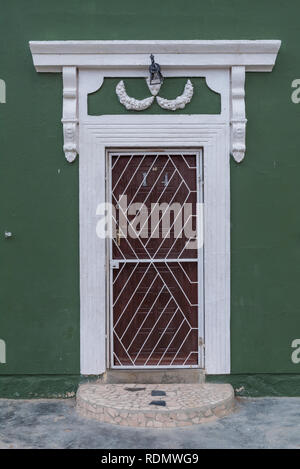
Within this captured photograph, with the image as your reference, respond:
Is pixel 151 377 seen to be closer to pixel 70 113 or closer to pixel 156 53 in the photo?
pixel 70 113

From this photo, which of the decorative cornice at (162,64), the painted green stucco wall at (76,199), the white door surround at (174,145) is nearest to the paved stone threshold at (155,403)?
the white door surround at (174,145)

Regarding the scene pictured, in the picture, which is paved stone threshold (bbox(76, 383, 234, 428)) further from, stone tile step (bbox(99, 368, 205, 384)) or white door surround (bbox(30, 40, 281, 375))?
white door surround (bbox(30, 40, 281, 375))

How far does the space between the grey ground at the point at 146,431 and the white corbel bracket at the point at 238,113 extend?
7.77 ft

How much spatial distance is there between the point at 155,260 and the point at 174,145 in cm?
111

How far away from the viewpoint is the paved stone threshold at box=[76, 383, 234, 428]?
4.04 m

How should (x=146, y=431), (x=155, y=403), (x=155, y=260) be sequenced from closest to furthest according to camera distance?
(x=146, y=431) < (x=155, y=403) < (x=155, y=260)

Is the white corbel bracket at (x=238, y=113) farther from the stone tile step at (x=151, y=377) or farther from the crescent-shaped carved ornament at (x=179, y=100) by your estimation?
the stone tile step at (x=151, y=377)

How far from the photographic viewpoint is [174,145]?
463 cm

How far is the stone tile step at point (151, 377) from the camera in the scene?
4.66m

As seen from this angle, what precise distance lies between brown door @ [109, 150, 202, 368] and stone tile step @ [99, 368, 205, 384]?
9cm

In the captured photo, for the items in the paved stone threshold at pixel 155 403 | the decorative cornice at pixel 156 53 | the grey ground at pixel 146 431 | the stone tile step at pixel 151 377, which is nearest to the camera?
the grey ground at pixel 146 431

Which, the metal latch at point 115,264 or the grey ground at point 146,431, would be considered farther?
the metal latch at point 115,264

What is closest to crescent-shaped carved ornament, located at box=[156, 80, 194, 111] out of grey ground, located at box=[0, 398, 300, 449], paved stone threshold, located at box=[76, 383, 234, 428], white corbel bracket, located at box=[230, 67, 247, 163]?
white corbel bracket, located at box=[230, 67, 247, 163]

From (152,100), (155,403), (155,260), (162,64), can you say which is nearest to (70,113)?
(152,100)
